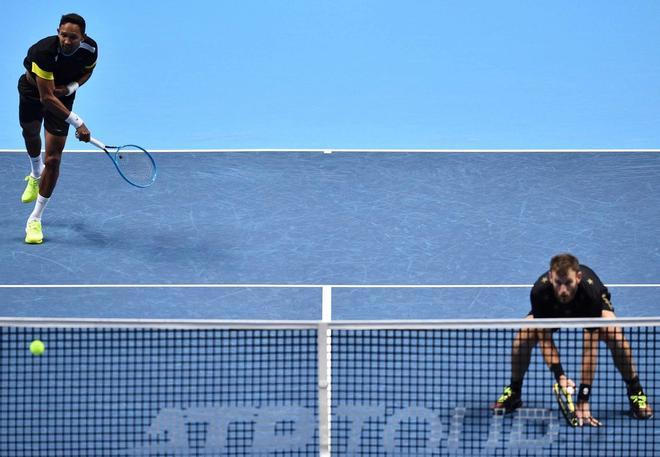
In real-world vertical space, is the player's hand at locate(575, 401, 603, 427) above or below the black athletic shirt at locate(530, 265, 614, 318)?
below

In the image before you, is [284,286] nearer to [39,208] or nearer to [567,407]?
[39,208]

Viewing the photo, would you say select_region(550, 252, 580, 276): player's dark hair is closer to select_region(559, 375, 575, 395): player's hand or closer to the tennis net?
the tennis net

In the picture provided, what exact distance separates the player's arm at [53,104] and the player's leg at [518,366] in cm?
439

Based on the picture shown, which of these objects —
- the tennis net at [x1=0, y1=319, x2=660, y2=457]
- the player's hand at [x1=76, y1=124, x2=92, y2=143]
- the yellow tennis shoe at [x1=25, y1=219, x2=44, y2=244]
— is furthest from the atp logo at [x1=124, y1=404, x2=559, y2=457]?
the yellow tennis shoe at [x1=25, y1=219, x2=44, y2=244]

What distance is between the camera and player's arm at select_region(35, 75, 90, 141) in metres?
10.6

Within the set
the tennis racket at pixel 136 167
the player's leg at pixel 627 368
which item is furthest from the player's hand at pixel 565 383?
the tennis racket at pixel 136 167

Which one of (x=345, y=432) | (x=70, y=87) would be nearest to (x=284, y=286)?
(x=70, y=87)

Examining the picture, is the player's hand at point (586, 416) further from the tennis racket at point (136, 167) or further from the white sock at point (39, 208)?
the tennis racket at point (136, 167)

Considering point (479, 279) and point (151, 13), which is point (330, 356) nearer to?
point (479, 279)

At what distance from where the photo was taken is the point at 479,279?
10.6 m

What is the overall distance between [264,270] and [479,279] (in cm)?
176

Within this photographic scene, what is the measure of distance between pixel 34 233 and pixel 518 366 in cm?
508

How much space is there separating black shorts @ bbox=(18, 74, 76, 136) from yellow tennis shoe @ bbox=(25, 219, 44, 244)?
2.72 feet

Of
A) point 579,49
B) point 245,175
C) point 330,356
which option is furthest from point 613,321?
point 579,49
